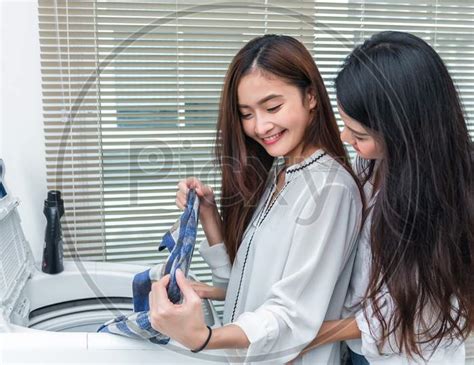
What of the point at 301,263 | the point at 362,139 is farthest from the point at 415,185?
the point at 301,263

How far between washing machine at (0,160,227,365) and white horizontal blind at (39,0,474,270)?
0.99 ft

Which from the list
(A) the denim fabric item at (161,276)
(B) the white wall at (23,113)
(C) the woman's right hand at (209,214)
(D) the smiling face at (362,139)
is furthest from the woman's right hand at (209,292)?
(B) the white wall at (23,113)

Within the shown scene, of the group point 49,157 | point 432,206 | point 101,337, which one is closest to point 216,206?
point 101,337

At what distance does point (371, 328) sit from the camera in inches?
39.7

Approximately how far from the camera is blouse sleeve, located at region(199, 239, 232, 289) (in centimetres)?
132

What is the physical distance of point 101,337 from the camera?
1032mm

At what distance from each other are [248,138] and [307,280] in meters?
0.42

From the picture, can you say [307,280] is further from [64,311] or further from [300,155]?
[64,311]

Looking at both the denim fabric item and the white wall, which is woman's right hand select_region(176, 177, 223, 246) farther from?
the white wall

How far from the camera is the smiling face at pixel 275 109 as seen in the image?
3.41 feet

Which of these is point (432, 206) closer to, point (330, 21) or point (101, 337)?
point (101, 337)

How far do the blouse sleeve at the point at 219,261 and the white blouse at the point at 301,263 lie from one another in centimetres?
21

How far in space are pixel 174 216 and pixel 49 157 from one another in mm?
Result: 499

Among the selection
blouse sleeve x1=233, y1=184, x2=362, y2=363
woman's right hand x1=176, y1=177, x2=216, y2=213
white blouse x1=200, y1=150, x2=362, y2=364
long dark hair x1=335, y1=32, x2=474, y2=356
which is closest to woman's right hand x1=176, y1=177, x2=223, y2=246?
woman's right hand x1=176, y1=177, x2=216, y2=213
